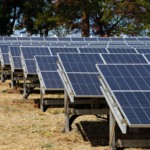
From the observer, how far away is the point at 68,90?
10.1m

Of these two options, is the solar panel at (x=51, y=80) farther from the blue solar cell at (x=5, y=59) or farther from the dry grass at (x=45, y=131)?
the blue solar cell at (x=5, y=59)

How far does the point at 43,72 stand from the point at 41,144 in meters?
3.69

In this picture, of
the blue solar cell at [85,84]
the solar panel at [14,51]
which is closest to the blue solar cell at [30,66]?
the solar panel at [14,51]

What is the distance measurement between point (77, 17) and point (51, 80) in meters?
36.7

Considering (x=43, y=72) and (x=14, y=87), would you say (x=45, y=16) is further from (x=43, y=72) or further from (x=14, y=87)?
(x=43, y=72)

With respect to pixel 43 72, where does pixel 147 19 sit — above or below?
below

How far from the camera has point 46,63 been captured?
1396 cm

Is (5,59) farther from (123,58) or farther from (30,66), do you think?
(123,58)

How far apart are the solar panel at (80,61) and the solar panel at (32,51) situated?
5.03 metres

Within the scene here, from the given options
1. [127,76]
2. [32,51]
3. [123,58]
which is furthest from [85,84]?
[32,51]

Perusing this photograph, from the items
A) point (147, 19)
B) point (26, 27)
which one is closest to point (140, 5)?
point (147, 19)

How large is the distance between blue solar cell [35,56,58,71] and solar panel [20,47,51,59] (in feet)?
7.99

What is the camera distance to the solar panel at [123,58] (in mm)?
11523

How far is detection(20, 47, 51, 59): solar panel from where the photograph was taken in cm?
1702
